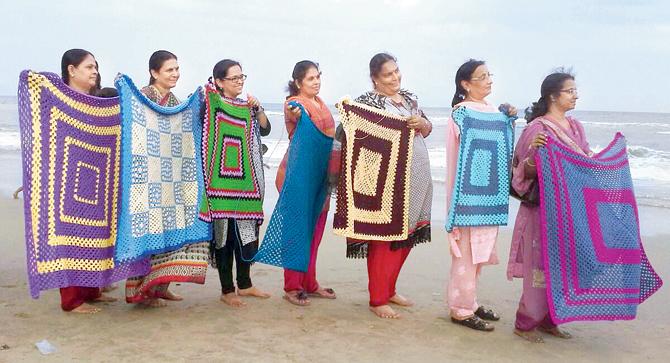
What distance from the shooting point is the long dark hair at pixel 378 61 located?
4383mm

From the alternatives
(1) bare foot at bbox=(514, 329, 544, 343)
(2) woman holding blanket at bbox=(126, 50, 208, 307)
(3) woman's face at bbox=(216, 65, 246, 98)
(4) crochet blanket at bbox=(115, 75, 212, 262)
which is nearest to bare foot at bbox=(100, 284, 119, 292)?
(2) woman holding blanket at bbox=(126, 50, 208, 307)

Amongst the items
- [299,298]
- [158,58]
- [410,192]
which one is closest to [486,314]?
[410,192]

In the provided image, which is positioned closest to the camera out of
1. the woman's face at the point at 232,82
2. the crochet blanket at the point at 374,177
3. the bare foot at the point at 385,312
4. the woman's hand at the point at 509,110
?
the woman's hand at the point at 509,110

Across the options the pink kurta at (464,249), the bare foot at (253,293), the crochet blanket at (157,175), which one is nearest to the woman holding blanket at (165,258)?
the crochet blanket at (157,175)

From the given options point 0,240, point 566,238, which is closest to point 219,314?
point 566,238

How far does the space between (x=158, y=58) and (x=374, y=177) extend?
4.93 feet

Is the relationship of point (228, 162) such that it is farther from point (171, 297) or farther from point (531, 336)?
point (531, 336)

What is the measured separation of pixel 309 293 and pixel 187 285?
94cm

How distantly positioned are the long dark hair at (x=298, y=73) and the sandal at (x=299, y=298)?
1343 mm

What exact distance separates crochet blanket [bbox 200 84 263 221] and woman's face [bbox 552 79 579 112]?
1900 mm

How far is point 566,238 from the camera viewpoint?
3826 millimetres

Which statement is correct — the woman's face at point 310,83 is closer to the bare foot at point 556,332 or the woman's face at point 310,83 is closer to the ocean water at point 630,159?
the ocean water at point 630,159

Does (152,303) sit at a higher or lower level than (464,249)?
lower

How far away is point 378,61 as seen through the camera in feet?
14.4
